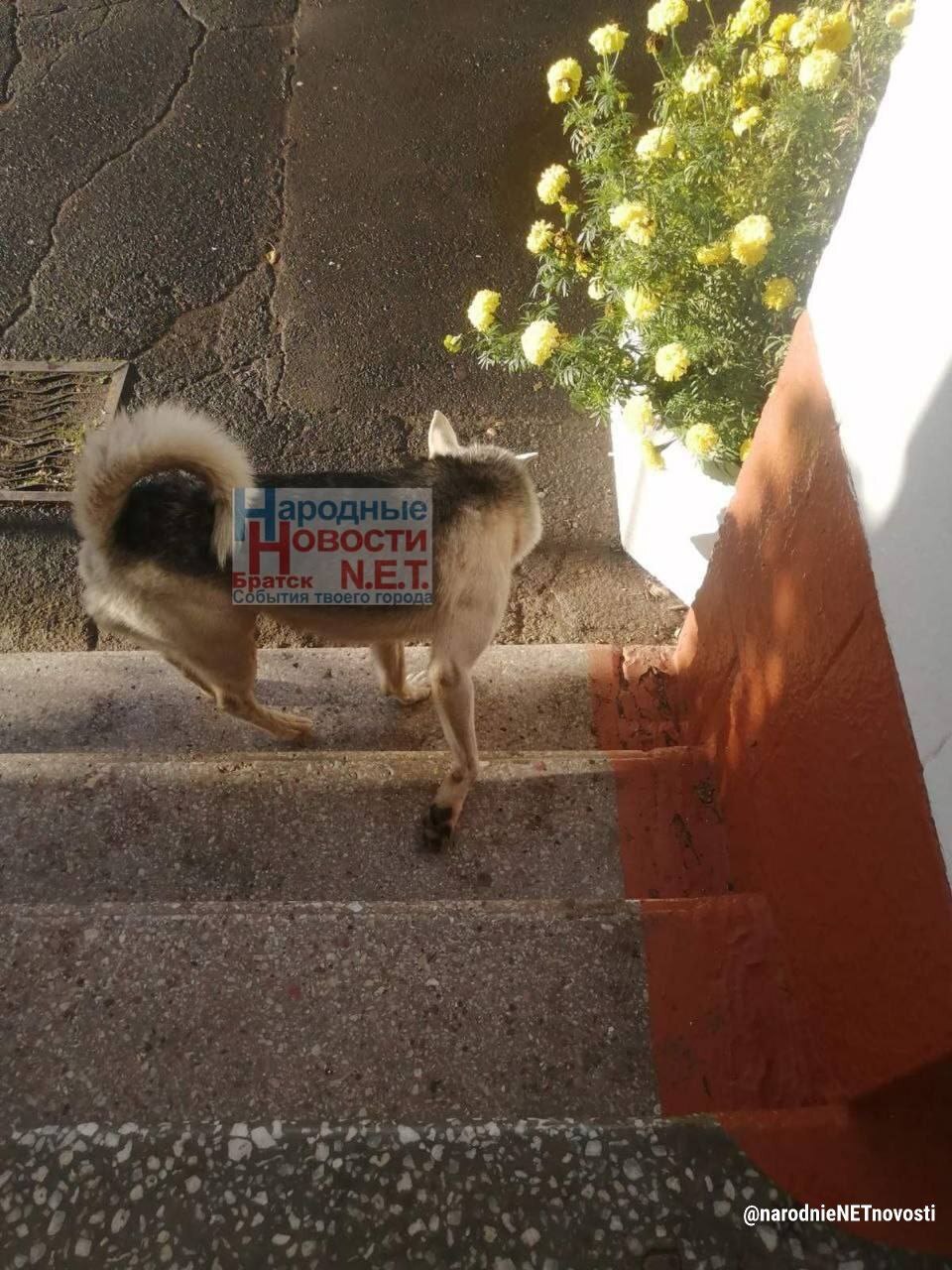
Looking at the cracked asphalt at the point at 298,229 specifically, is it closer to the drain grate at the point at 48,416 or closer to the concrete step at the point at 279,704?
the drain grate at the point at 48,416

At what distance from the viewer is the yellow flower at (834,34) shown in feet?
7.88

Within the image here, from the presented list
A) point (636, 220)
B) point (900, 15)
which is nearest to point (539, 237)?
point (636, 220)

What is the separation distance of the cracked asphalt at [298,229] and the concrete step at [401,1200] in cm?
246

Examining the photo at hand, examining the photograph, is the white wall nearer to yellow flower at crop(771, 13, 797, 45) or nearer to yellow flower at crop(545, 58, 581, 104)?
yellow flower at crop(771, 13, 797, 45)

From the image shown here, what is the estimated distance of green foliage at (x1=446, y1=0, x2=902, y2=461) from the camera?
104 inches

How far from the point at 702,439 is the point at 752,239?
1.93 feet

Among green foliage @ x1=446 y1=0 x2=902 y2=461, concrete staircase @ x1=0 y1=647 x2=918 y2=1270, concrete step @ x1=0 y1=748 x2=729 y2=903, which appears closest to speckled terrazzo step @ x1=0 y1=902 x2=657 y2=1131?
concrete staircase @ x1=0 y1=647 x2=918 y2=1270

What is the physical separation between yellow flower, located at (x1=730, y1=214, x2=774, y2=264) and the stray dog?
935 millimetres

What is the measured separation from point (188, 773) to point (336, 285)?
10.7ft

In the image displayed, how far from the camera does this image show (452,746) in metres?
2.69

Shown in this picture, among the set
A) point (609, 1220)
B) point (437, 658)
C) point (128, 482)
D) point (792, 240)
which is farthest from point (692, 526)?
point (609, 1220)

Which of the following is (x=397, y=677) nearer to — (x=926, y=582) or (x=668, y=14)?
(x=926, y=582)

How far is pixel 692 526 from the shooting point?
3.27 m

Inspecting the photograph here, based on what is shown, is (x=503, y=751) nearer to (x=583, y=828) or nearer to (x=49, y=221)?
(x=583, y=828)
